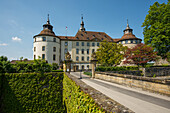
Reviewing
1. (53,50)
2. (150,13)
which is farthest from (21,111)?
(150,13)

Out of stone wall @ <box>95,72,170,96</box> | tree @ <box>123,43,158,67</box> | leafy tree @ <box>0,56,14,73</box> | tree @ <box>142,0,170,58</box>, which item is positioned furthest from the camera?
tree @ <box>123,43,158,67</box>

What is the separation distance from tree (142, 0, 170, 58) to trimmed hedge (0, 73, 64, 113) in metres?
24.4

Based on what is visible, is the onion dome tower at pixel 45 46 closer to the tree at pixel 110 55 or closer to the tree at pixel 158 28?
the tree at pixel 110 55

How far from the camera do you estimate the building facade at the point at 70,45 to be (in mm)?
35500

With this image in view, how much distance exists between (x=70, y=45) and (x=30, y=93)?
109ft

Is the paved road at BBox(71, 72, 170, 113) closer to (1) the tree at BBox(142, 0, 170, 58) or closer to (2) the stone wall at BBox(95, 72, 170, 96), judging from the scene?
(2) the stone wall at BBox(95, 72, 170, 96)

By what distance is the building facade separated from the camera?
35.5 meters

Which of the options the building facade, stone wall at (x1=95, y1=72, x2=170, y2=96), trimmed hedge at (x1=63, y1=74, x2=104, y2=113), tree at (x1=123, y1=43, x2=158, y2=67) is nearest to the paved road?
stone wall at (x1=95, y1=72, x2=170, y2=96)

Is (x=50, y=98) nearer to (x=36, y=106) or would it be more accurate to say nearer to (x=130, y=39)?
(x=36, y=106)

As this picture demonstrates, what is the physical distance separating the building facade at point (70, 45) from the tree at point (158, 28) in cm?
1715

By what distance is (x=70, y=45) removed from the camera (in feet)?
135

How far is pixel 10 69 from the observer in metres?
11.6

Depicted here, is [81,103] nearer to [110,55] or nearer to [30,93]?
[30,93]

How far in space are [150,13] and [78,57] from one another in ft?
98.5
